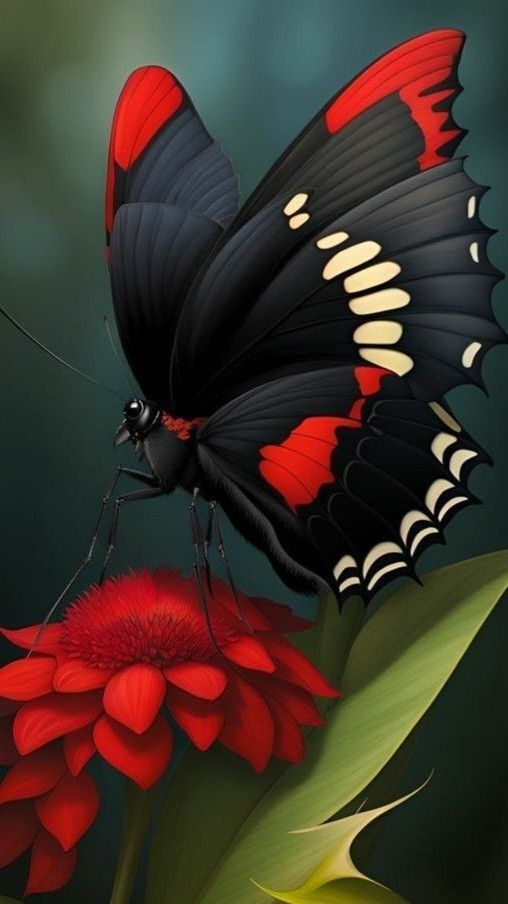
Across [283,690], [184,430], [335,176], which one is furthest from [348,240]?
[283,690]

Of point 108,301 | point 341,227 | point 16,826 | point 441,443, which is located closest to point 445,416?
point 441,443

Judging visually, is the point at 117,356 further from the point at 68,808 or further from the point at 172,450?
the point at 68,808

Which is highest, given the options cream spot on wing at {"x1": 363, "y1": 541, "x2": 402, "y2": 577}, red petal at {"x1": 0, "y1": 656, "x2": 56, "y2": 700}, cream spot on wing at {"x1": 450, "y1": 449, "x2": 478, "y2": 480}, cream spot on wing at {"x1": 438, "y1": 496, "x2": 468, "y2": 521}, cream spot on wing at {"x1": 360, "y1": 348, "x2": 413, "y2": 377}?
cream spot on wing at {"x1": 360, "y1": 348, "x2": 413, "y2": 377}

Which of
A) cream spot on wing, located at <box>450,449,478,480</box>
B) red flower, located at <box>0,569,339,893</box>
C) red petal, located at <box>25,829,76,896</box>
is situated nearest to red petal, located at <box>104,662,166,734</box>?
red flower, located at <box>0,569,339,893</box>

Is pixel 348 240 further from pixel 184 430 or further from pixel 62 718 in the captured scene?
pixel 62 718

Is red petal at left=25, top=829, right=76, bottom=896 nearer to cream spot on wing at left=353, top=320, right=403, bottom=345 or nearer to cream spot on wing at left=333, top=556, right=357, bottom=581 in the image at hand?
cream spot on wing at left=333, top=556, right=357, bottom=581

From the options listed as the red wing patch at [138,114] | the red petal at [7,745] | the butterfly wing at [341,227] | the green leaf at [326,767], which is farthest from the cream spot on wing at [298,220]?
the red petal at [7,745]
